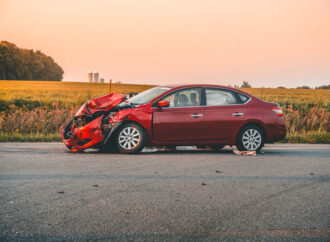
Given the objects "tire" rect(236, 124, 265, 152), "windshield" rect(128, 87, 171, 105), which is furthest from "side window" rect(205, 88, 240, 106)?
"windshield" rect(128, 87, 171, 105)

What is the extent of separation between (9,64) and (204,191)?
108 meters

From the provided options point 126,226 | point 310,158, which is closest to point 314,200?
point 126,226

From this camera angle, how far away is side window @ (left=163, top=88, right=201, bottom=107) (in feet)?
32.7

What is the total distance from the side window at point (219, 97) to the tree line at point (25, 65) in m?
103

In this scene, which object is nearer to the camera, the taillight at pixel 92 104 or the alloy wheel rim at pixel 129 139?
the alloy wheel rim at pixel 129 139

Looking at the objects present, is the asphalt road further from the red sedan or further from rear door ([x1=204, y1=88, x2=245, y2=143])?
rear door ([x1=204, y1=88, x2=245, y2=143])

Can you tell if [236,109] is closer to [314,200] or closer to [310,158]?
[310,158]

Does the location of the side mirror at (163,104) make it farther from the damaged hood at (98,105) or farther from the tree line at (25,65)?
the tree line at (25,65)

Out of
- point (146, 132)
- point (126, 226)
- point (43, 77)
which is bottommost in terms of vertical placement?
point (126, 226)

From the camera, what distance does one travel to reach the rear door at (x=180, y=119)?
9719mm

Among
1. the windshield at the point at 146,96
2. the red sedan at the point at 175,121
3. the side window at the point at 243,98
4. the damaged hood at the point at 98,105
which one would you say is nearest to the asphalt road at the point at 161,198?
the red sedan at the point at 175,121

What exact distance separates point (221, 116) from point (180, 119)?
0.99 metres

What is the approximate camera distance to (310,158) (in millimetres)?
9750

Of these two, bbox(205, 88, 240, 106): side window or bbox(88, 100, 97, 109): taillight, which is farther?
bbox(205, 88, 240, 106): side window
